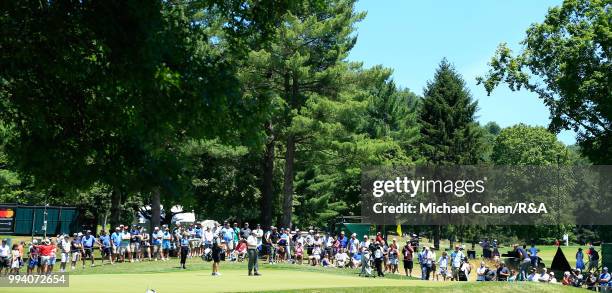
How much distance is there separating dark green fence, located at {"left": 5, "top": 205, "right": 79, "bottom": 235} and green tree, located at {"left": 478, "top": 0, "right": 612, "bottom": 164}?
30480 millimetres

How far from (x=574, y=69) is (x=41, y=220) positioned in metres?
36.1

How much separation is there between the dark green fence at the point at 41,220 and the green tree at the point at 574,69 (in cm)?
3048

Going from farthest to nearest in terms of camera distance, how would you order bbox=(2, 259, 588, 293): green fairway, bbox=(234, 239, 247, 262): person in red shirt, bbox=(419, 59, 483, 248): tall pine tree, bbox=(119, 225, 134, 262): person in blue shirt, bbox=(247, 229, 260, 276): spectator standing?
bbox=(419, 59, 483, 248): tall pine tree → bbox=(119, 225, 134, 262): person in blue shirt → bbox=(234, 239, 247, 262): person in red shirt → bbox=(247, 229, 260, 276): spectator standing → bbox=(2, 259, 588, 293): green fairway

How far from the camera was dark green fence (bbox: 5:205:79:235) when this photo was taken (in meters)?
51.4

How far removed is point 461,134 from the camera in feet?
222

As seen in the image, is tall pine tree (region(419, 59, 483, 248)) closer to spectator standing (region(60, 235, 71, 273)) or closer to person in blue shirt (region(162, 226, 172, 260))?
person in blue shirt (region(162, 226, 172, 260))

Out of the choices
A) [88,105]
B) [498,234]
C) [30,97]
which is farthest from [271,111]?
[498,234]

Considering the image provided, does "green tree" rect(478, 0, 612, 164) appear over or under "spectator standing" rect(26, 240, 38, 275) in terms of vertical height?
over

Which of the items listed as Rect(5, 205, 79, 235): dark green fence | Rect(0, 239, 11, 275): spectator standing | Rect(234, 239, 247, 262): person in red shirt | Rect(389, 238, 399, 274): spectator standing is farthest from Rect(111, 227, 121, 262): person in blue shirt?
Rect(5, 205, 79, 235): dark green fence

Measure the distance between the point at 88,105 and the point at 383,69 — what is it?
3146 centimetres

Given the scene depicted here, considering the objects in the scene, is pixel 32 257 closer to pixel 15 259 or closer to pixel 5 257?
pixel 15 259

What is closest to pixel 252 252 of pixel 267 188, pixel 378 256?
pixel 378 256

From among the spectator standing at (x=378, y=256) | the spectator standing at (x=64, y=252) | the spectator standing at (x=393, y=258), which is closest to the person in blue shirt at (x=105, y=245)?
the spectator standing at (x=64, y=252)

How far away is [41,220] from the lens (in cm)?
5222
